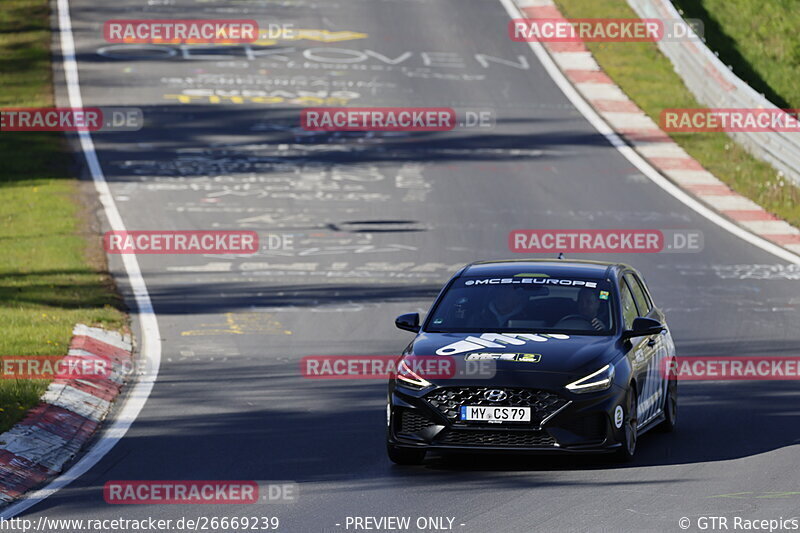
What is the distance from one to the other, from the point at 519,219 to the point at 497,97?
348 inches

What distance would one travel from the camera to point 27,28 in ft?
120

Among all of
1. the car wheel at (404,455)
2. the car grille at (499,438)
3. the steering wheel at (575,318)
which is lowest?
the car wheel at (404,455)

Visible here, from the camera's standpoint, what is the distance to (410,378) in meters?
10.4

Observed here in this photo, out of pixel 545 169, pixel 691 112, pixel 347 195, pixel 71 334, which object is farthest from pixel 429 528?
pixel 691 112

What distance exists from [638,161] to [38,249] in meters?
11.9

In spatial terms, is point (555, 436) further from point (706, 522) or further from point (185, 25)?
point (185, 25)

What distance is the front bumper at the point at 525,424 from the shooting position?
33.1 ft

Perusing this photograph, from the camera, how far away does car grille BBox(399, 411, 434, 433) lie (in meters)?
10.3

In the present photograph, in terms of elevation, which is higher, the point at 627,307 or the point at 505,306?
the point at 505,306

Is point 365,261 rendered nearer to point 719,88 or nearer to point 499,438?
point 499,438

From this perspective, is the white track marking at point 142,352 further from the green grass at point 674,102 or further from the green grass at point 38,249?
the green grass at point 674,102

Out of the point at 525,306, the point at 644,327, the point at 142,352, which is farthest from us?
the point at 142,352

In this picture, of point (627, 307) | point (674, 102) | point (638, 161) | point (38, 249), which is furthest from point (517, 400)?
point (674, 102)

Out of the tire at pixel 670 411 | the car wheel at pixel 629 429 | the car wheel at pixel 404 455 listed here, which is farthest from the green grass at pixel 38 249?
the tire at pixel 670 411
